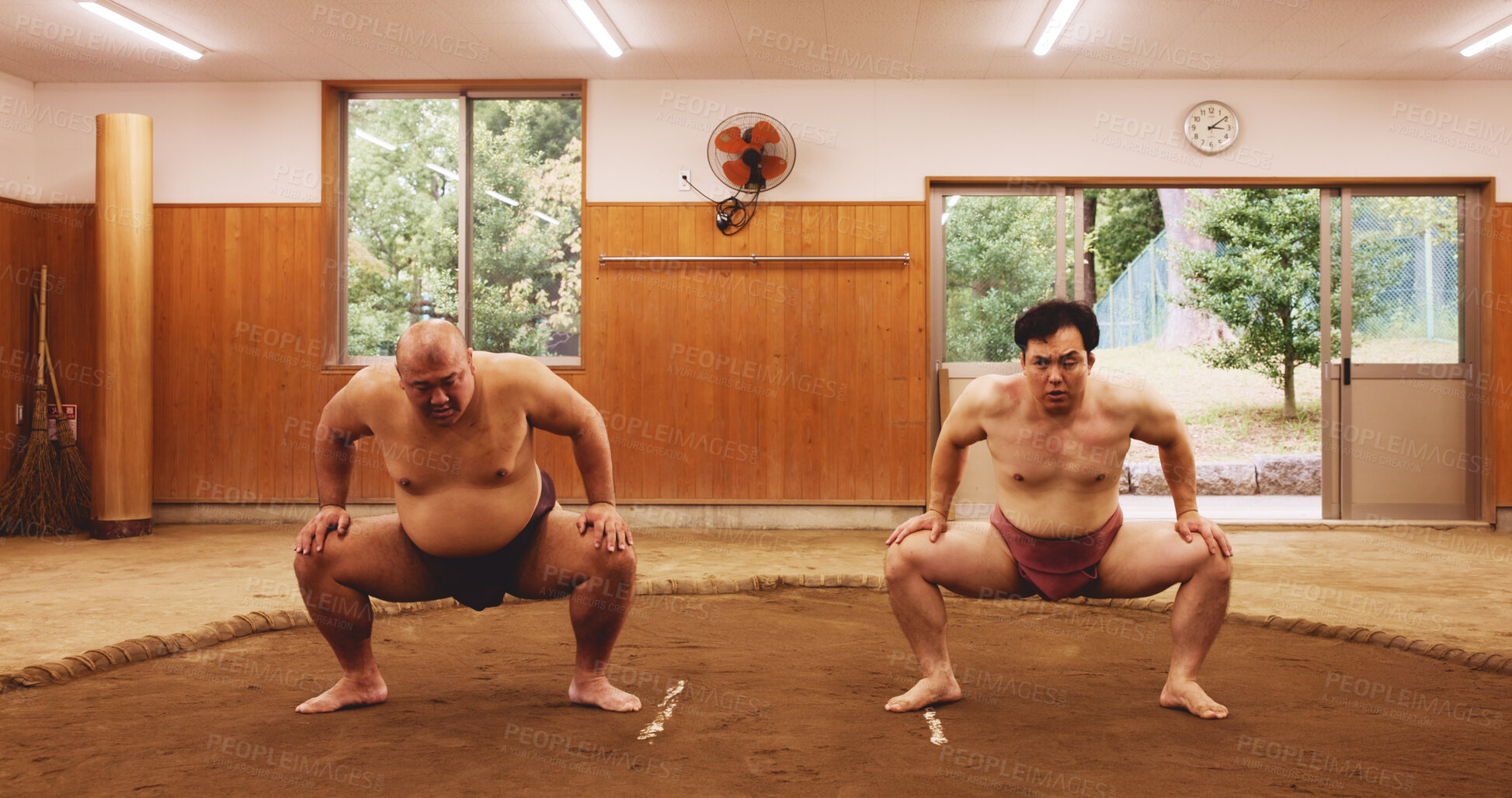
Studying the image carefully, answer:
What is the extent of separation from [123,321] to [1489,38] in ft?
23.5

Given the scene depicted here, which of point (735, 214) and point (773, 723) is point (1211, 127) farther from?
point (773, 723)

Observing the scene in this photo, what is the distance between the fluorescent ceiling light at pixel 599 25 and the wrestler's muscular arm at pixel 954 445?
2.98m

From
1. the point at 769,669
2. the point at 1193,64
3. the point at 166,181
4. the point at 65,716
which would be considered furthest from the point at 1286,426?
the point at 65,716

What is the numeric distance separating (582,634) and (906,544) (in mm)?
803

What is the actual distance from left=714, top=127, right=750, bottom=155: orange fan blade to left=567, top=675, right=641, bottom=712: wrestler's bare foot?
3740 millimetres

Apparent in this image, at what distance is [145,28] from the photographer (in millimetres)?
4895

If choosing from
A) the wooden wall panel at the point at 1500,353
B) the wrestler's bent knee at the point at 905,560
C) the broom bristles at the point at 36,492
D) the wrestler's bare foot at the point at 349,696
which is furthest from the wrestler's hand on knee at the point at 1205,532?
the broom bristles at the point at 36,492

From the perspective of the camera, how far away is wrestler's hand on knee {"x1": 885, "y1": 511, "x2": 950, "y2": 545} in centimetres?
242

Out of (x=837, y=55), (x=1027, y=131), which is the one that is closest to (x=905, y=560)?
(x=837, y=55)

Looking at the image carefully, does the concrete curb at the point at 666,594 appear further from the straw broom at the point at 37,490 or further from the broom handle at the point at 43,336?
the broom handle at the point at 43,336

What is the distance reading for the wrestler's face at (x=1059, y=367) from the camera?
7.61ft

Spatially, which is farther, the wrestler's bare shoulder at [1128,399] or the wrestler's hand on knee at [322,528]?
the wrestler's bare shoulder at [1128,399]

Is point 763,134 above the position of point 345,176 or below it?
above

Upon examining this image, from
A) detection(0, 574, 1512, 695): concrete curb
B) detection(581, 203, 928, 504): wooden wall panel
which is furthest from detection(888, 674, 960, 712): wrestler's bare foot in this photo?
detection(581, 203, 928, 504): wooden wall panel
